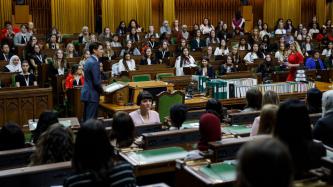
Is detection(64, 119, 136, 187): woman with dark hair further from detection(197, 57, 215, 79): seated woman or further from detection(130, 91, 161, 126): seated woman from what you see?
detection(197, 57, 215, 79): seated woman

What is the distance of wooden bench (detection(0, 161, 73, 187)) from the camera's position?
3385 millimetres

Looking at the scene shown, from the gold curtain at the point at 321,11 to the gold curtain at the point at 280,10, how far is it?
0.96 meters

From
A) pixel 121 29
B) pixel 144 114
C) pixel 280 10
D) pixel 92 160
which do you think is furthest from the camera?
Result: pixel 280 10

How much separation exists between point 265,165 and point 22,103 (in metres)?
7.13

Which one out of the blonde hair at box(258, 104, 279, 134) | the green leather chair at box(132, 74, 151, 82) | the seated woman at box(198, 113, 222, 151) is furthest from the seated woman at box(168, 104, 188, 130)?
the green leather chair at box(132, 74, 151, 82)

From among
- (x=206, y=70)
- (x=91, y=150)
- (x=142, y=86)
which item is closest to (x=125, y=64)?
(x=206, y=70)

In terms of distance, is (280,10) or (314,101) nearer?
(314,101)

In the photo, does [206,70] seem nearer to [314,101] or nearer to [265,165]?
[314,101]

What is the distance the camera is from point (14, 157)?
4.13 meters

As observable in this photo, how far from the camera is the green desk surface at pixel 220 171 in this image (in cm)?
337

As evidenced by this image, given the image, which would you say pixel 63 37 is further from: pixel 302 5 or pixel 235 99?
pixel 302 5

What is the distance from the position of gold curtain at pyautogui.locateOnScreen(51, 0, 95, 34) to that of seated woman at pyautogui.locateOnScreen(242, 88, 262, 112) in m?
10.7

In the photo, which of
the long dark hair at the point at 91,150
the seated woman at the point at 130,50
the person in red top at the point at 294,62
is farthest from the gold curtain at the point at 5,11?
the long dark hair at the point at 91,150

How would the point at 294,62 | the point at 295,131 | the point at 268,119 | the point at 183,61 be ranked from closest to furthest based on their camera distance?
1. the point at 295,131
2. the point at 268,119
3. the point at 294,62
4. the point at 183,61
